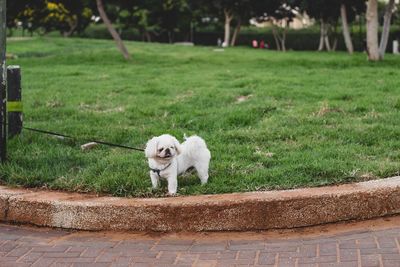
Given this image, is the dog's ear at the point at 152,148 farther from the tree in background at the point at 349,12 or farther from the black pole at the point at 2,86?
the tree in background at the point at 349,12

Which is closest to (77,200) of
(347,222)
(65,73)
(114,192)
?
(114,192)

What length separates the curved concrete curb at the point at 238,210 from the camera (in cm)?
504

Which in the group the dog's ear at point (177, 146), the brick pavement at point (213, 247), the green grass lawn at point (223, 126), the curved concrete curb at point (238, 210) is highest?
the dog's ear at point (177, 146)

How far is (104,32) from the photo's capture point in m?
54.7

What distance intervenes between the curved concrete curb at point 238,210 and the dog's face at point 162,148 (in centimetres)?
39

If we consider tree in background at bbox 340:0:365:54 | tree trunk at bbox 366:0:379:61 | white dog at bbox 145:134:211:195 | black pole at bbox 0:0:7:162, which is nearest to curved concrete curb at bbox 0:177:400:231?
white dog at bbox 145:134:211:195

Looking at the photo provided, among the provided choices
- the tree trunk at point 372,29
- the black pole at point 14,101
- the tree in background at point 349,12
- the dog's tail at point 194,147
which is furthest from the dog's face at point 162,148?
the tree in background at point 349,12

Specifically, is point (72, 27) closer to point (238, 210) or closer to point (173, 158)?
point (173, 158)

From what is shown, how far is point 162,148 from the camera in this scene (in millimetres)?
5059

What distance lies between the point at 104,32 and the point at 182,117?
47563 mm

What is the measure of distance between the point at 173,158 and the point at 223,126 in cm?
292

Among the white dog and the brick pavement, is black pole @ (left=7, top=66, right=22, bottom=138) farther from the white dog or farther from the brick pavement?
the white dog

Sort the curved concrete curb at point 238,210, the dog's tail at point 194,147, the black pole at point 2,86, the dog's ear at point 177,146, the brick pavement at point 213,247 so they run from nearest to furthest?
the brick pavement at point 213,247 < the curved concrete curb at point 238,210 < the dog's ear at point 177,146 < the dog's tail at point 194,147 < the black pole at point 2,86

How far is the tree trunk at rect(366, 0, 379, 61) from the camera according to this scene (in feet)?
60.1
